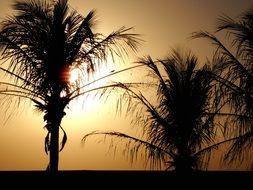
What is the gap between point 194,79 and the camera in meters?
11.8

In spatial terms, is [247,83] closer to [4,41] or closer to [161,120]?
[161,120]

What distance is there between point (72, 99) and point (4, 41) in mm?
1846

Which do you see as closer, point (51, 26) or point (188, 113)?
point (51, 26)

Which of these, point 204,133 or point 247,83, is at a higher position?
point 247,83

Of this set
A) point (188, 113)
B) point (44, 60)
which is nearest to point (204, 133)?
point (188, 113)
